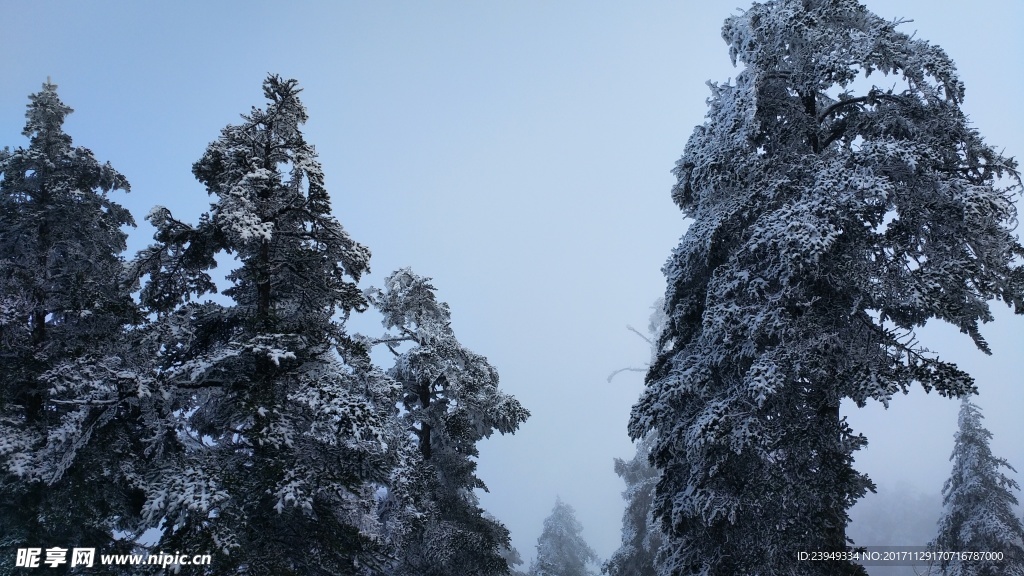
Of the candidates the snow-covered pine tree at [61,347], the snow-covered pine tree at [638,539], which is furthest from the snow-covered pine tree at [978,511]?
the snow-covered pine tree at [61,347]

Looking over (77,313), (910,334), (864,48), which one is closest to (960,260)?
(910,334)

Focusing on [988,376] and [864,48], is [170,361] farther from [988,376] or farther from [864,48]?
[988,376]

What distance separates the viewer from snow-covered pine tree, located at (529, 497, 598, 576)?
36656mm

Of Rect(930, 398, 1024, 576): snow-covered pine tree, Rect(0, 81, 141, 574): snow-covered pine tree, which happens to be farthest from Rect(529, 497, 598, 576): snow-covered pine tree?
Rect(0, 81, 141, 574): snow-covered pine tree

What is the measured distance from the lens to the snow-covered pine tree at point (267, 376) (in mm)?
6645

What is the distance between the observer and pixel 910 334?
8.10m

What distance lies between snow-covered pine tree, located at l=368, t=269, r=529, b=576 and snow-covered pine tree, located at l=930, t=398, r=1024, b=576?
1407 cm

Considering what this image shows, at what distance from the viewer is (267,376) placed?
299 inches

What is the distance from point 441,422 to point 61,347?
7922mm

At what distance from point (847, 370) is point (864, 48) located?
5.18 metres

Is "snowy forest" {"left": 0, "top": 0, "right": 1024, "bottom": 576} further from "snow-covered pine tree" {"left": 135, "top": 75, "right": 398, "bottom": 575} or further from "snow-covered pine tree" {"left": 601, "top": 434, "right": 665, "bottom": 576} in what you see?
"snow-covered pine tree" {"left": 601, "top": 434, "right": 665, "bottom": 576}

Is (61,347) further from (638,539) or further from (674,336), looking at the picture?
(638,539)

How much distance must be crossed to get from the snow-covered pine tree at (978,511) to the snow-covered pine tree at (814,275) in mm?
12434

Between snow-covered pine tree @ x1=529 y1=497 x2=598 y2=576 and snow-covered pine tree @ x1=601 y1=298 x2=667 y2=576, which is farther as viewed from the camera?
snow-covered pine tree @ x1=529 y1=497 x2=598 y2=576
